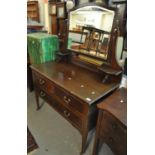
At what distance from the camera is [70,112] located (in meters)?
1.34

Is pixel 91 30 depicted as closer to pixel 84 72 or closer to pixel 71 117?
pixel 84 72

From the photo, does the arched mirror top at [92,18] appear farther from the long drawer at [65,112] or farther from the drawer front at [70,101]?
the long drawer at [65,112]

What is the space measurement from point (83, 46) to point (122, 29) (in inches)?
18.1

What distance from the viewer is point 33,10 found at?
2.66 m

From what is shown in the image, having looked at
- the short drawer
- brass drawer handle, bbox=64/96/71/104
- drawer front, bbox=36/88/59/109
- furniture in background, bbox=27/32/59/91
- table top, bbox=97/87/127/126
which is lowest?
the short drawer

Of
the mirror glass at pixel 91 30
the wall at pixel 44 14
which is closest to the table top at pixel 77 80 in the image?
the mirror glass at pixel 91 30

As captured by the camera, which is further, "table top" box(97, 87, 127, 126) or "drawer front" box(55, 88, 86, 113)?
"drawer front" box(55, 88, 86, 113)

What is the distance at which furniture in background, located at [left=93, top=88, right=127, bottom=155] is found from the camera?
0.91m

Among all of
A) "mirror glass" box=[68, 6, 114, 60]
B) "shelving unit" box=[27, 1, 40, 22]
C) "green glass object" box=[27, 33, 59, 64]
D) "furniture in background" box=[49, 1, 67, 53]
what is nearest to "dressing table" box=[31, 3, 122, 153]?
"mirror glass" box=[68, 6, 114, 60]

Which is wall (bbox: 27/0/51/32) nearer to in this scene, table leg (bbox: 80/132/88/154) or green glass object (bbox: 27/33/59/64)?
green glass object (bbox: 27/33/59/64)

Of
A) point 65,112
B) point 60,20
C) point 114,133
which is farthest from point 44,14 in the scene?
point 114,133

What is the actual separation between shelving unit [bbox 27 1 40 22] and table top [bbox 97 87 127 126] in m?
2.22
